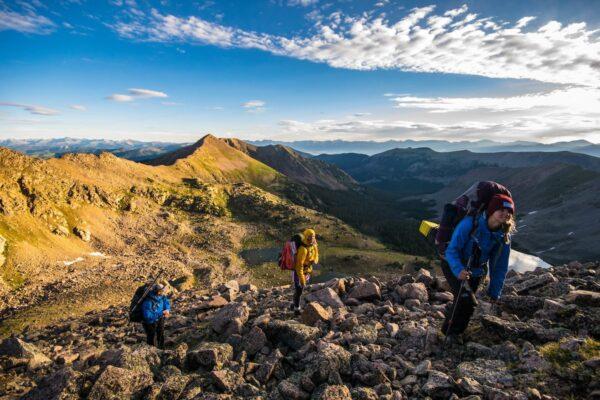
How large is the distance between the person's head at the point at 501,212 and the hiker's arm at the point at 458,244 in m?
0.47

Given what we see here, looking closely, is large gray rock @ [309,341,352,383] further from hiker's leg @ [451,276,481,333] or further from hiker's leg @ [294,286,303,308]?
hiker's leg @ [294,286,303,308]

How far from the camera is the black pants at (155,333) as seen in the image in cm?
1217

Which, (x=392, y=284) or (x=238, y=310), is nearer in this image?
(x=238, y=310)

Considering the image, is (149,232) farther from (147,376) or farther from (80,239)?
(147,376)

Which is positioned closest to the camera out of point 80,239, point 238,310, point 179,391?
point 179,391

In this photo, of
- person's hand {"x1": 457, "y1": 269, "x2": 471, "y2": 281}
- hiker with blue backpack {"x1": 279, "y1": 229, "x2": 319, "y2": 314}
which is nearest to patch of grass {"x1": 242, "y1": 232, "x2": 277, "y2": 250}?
hiker with blue backpack {"x1": 279, "y1": 229, "x2": 319, "y2": 314}

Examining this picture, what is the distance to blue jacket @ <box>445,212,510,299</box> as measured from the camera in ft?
25.1

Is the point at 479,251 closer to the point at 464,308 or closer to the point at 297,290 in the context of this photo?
the point at 464,308

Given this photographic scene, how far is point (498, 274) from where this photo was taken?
8234 millimetres

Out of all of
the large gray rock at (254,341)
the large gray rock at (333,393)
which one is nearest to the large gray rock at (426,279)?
the large gray rock at (254,341)

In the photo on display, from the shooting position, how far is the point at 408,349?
28.6ft

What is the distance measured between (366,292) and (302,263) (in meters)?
3.14

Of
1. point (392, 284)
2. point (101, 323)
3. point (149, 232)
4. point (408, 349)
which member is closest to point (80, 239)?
point (149, 232)

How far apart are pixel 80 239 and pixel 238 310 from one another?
62.3m
